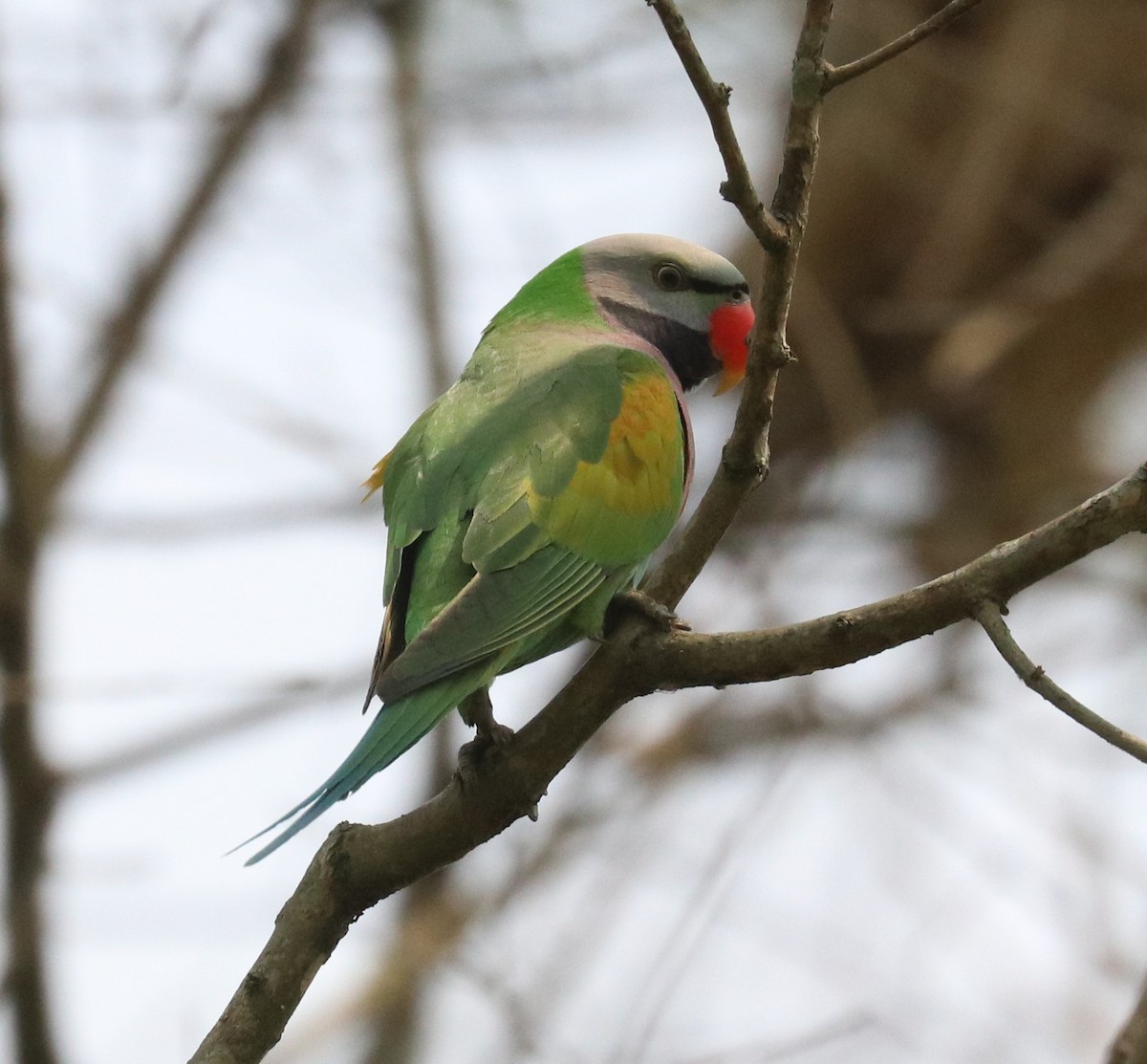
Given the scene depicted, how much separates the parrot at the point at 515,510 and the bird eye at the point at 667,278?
221 mm

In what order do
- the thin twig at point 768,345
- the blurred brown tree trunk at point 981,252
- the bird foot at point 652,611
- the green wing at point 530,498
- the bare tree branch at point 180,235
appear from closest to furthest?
the thin twig at point 768,345
the bird foot at point 652,611
the green wing at point 530,498
the bare tree branch at point 180,235
the blurred brown tree trunk at point 981,252

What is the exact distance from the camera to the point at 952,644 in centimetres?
804

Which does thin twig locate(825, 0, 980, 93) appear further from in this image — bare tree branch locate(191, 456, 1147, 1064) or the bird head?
the bird head

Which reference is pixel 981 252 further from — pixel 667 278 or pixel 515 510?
pixel 515 510

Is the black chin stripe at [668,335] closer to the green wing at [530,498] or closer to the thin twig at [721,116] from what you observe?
the green wing at [530,498]

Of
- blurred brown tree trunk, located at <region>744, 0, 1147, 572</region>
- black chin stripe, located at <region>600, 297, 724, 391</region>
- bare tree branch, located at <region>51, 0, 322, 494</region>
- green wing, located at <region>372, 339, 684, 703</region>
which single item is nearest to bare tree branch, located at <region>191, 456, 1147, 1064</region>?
green wing, located at <region>372, 339, 684, 703</region>

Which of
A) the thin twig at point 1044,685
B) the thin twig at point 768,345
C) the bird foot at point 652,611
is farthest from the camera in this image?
the bird foot at point 652,611

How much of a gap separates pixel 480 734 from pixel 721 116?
4.37 ft

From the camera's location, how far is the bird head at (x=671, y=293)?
4.12 metres

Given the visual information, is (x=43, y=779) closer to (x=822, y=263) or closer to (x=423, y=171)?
(x=423, y=171)

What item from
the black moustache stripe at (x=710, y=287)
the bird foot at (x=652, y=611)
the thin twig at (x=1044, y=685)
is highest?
the black moustache stripe at (x=710, y=287)

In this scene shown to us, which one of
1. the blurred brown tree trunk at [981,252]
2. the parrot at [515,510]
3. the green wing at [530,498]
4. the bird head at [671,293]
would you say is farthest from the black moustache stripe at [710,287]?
the blurred brown tree trunk at [981,252]

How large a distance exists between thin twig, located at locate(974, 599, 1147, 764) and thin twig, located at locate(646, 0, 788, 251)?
78 cm

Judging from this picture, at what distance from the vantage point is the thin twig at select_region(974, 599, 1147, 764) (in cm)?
222
